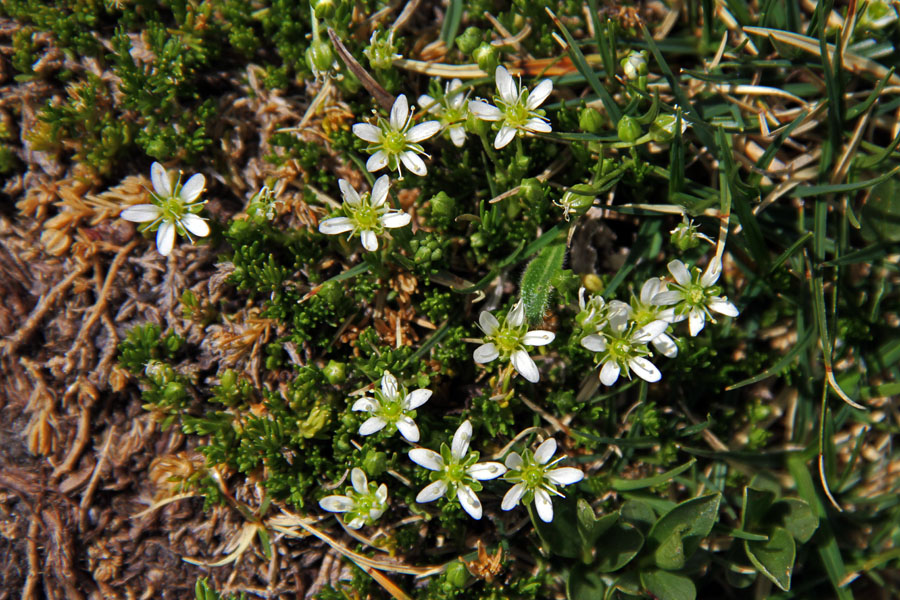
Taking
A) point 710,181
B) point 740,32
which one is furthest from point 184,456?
point 740,32

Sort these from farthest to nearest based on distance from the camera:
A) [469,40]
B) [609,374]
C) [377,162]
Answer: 1. [469,40]
2. [377,162]
3. [609,374]

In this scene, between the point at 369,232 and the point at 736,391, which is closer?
the point at 369,232

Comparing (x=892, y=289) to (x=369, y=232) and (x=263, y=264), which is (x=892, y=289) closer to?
(x=369, y=232)

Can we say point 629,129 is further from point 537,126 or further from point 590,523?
point 590,523

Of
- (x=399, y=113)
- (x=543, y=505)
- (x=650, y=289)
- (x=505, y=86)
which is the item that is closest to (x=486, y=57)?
(x=505, y=86)

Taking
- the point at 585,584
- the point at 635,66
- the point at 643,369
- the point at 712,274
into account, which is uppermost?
the point at 635,66

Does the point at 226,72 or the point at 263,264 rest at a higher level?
the point at 226,72

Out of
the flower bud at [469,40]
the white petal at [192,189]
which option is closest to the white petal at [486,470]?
the white petal at [192,189]
